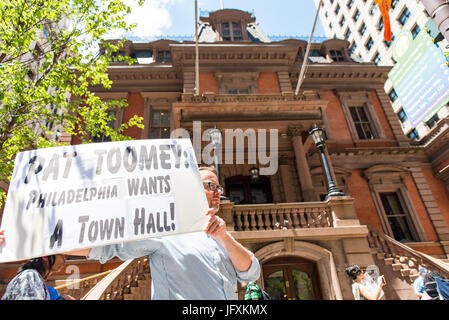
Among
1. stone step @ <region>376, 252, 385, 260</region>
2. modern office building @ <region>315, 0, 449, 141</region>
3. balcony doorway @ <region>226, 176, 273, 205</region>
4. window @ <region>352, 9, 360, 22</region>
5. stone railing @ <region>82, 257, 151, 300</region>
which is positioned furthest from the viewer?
window @ <region>352, 9, 360, 22</region>

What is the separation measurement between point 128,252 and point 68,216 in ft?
1.79

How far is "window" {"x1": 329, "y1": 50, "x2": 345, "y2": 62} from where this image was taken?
1967 cm

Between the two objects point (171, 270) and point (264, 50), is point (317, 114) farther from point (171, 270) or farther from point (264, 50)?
point (171, 270)

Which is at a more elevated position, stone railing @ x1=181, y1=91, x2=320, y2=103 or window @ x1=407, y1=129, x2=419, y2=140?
window @ x1=407, y1=129, x2=419, y2=140

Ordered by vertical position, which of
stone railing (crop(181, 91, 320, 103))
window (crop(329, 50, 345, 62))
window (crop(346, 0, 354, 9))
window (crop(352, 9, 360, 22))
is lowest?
stone railing (crop(181, 91, 320, 103))

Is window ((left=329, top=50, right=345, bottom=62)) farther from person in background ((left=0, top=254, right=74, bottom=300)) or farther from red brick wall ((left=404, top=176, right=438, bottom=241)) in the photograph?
Result: person in background ((left=0, top=254, right=74, bottom=300))

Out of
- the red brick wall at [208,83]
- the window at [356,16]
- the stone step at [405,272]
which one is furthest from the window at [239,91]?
the window at [356,16]

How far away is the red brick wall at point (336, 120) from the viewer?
15.4m

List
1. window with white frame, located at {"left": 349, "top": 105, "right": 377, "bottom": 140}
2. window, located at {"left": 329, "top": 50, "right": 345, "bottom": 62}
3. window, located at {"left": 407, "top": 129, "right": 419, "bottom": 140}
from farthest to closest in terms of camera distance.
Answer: window, located at {"left": 407, "top": 129, "right": 419, "bottom": 140}
window, located at {"left": 329, "top": 50, "right": 345, "bottom": 62}
window with white frame, located at {"left": 349, "top": 105, "right": 377, "bottom": 140}

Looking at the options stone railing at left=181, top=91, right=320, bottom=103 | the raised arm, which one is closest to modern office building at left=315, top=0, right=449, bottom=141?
stone railing at left=181, top=91, right=320, bottom=103

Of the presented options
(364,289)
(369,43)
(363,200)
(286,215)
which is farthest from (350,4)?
(364,289)

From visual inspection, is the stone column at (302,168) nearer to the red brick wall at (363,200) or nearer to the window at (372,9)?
the red brick wall at (363,200)

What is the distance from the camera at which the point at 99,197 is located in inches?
76.1

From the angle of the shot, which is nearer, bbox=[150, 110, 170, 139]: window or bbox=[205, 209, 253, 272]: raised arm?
bbox=[205, 209, 253, 272]: raised arm
